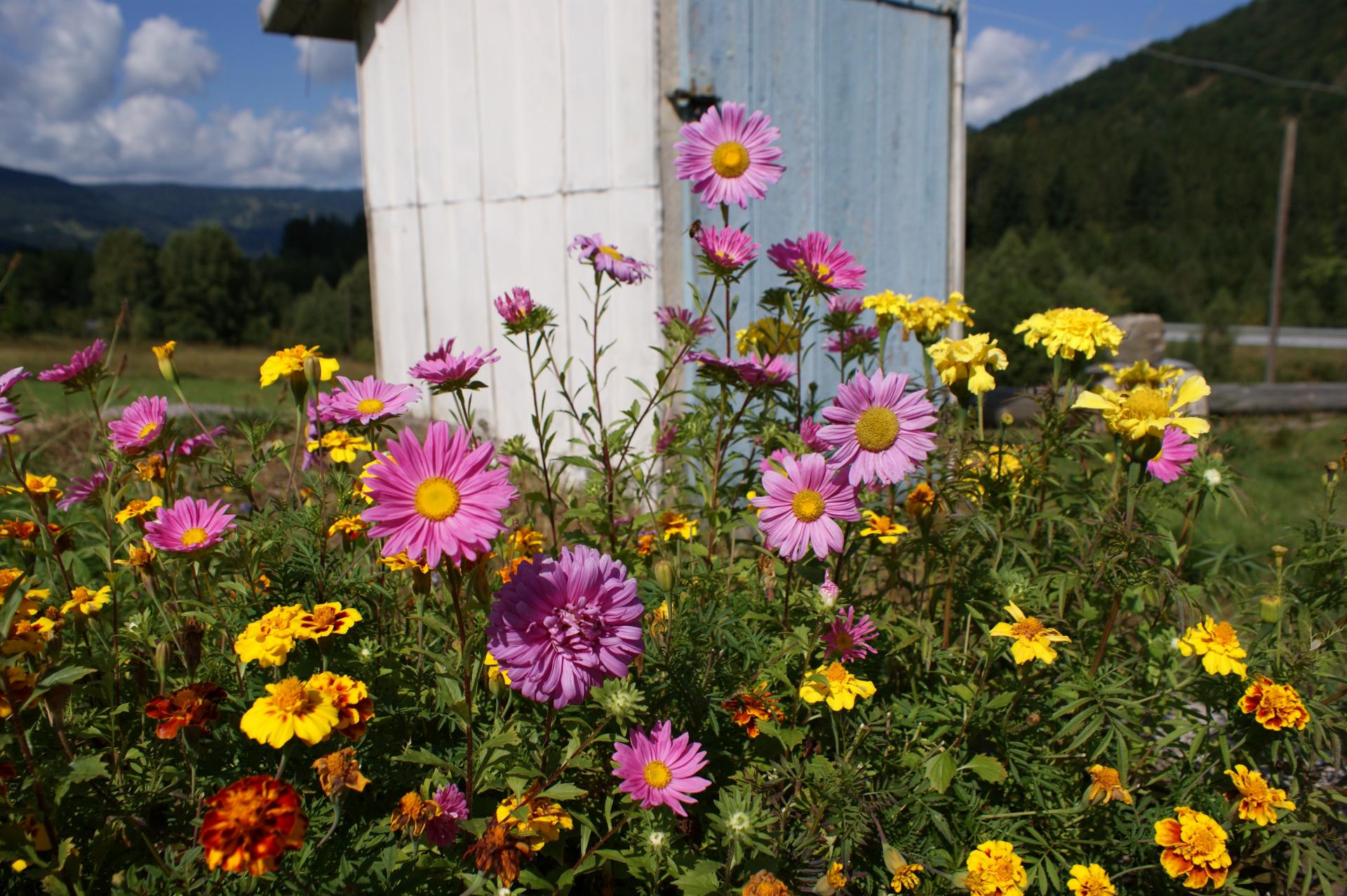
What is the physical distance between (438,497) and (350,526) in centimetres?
62

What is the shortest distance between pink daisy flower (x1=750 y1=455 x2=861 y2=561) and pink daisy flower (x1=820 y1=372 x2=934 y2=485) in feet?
0.14

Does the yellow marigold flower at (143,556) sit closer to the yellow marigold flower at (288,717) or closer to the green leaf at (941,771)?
the yellow marigold flower at (288,717)

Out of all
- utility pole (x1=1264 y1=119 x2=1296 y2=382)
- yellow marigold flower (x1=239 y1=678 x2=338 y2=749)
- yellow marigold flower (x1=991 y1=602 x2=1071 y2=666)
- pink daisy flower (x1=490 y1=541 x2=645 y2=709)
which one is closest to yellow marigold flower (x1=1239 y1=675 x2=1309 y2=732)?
yellow marigold flower (x1=991 y1=602 x2=1071 y2=666)

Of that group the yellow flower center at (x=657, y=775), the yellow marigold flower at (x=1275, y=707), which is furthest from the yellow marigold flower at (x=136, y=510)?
the yellow marigold flower at (x=1275, y=707)

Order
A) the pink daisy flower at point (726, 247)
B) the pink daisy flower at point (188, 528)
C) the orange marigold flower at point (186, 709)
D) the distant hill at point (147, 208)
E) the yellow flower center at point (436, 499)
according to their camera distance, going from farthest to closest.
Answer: the distant hill at point (147, 208) → the pink daisy flower at point (726, 247) → the pink daisy flower at point (188, 528) → the orange marigold flower at point (186, 709) → the yellow flower center at point (436, 499)

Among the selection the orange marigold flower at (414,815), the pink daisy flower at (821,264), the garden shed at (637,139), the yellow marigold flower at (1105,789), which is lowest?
the yellow marigold flower at (1105,789)

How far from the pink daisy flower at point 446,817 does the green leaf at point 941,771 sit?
64 cm

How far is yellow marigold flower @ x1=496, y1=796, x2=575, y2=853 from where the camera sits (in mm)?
983

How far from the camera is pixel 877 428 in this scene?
122 centimetres

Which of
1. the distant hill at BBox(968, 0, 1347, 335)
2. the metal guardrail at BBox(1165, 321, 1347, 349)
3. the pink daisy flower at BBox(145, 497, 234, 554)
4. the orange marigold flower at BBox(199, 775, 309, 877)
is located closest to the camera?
the orange marigold flower at BBox(199, 775, 309, 877)

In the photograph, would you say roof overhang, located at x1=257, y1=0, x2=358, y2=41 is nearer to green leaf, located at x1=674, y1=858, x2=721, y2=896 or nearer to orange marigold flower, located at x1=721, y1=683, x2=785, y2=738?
orange marigold flower, located at x1=721, y1=683, x2=785, y2=738

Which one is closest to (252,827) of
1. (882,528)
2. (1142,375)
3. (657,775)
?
(657,775)

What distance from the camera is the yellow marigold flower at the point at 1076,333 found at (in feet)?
4.59

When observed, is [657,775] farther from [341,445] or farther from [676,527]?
[341,445]
